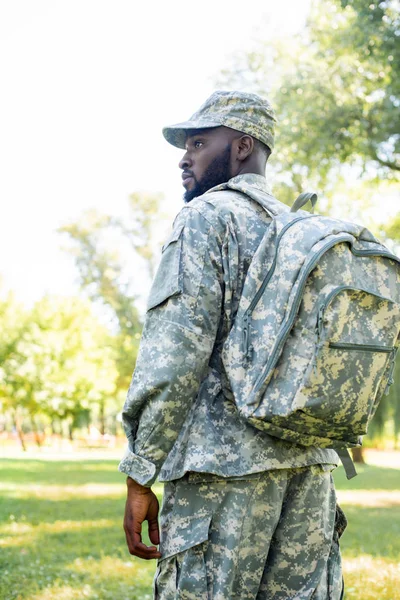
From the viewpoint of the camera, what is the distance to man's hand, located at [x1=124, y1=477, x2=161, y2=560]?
253cm

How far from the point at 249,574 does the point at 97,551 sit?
208 inches

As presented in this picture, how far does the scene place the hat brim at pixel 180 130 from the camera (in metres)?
2.98

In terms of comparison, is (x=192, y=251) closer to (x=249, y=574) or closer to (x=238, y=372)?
(x=238, y=372)

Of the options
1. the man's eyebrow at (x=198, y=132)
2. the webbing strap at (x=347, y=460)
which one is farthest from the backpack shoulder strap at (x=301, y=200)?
the webbing strap at (x=347, y=460)

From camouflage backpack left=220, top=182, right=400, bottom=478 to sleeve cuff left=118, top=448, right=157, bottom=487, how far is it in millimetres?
→ 368

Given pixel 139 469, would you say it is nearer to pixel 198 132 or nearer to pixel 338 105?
pixel 198 132

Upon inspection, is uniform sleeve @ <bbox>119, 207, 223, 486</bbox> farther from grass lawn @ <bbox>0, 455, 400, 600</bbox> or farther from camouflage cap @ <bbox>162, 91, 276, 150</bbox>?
grass lawn @ <bbox>0, 455, 400, 600</bbox>

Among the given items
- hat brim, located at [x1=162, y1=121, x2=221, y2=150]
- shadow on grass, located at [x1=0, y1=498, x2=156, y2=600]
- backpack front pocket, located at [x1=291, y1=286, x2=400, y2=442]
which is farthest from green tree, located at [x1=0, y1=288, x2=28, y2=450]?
backpack front pocket, located at [x1=291, y1=286, x2=400, y2=442]

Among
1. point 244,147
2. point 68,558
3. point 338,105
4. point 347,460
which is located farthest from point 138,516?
point 338,105

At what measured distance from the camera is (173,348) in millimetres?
2549

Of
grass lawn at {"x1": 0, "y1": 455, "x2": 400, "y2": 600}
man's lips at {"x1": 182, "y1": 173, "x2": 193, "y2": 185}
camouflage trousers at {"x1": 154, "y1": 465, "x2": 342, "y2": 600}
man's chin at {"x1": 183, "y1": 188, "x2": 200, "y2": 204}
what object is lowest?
grass lawn at {"x1": 0, "y1": 455, "x2": 400, "y2": 600}

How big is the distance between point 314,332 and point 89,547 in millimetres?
5963

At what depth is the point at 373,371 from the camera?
2.50m

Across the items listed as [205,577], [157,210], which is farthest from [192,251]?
[157,210]
